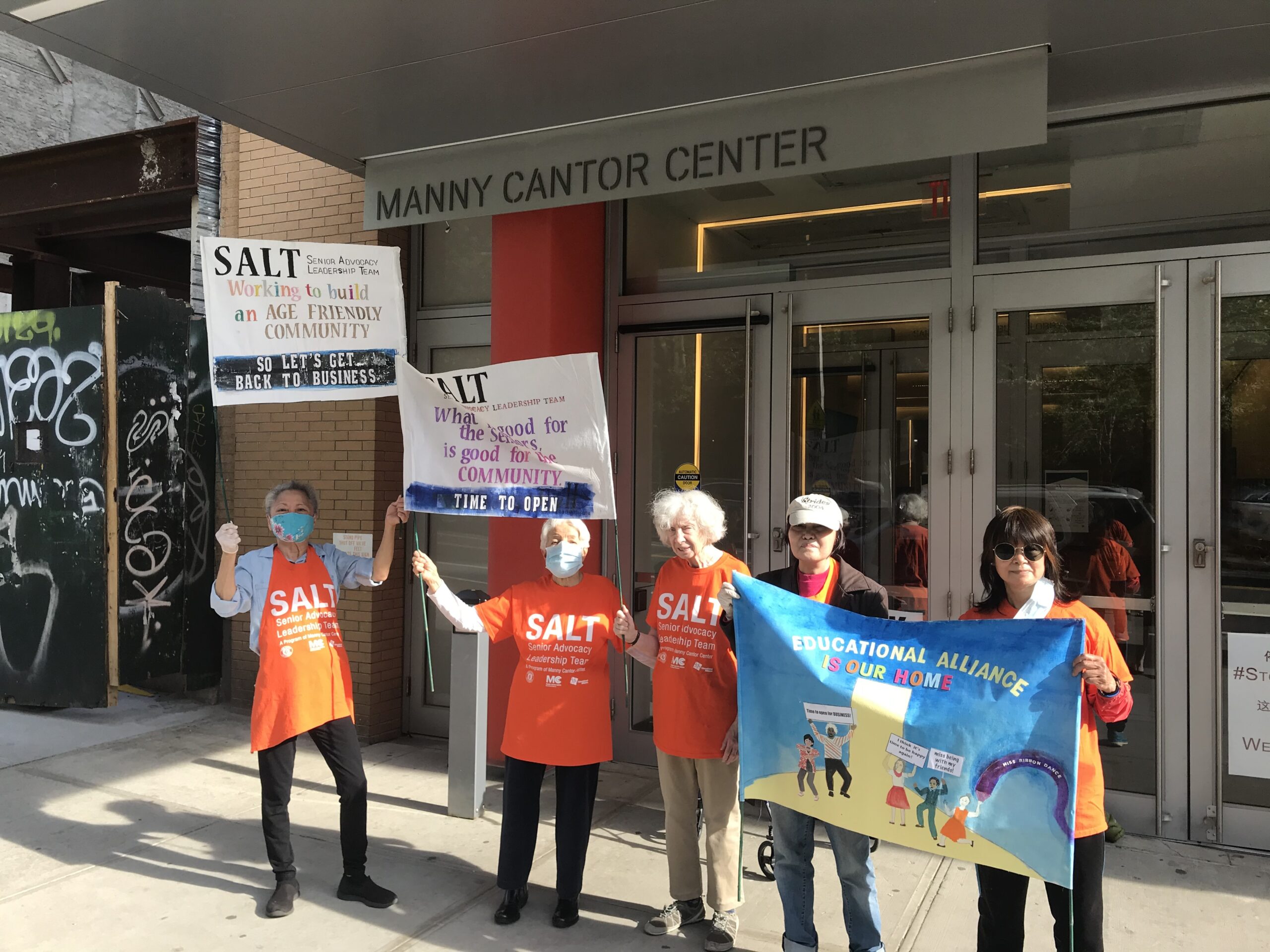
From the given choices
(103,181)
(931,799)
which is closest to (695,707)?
(931,799)

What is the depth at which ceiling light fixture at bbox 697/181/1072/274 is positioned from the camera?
16.8 ft

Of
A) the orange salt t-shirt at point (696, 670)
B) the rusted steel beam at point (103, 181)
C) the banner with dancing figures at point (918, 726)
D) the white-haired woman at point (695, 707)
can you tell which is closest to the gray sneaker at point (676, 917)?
the white-haired woman at point (695, 707)

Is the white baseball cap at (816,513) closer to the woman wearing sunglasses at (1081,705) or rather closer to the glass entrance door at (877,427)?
the woman wearing sunglasses at (1081,705)

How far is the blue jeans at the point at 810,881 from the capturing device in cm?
321

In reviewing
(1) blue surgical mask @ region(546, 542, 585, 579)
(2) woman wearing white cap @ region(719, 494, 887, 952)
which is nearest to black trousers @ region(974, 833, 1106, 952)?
(2) woman wearing white cap @ region(719, 494, 887, 952)

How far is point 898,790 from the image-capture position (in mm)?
2986

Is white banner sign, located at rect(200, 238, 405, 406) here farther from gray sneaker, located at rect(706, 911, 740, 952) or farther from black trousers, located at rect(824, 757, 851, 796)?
gray sneaker, located at rect(706, 911, 740, 952)

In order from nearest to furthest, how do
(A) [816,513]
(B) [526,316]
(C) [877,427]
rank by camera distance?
(A) [816,513]
(C) [877,427]
(B) [526,316]

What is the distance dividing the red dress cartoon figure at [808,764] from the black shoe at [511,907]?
1.40 meters

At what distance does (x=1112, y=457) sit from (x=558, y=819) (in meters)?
3.32

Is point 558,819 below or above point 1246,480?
below

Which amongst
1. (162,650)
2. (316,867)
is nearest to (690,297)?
(316,867)

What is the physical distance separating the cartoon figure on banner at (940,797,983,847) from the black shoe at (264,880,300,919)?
267 centimetres

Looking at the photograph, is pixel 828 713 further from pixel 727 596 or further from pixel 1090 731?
pixel 1090 731
